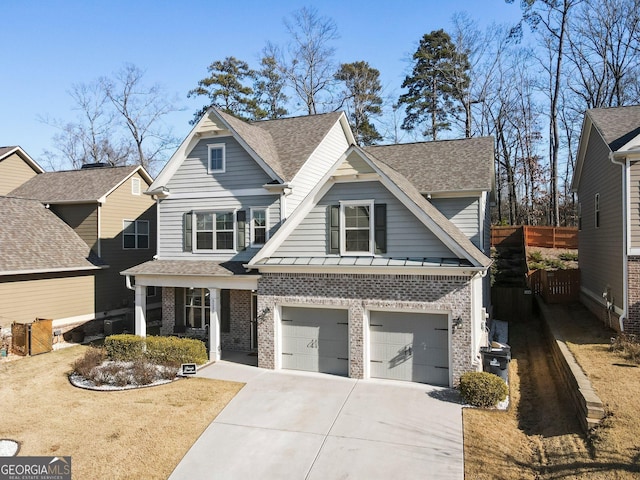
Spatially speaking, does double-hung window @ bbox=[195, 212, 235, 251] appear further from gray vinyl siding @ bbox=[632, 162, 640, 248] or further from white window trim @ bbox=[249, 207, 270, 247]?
gray vinyl siding @ bbox=[632, 162, 640, 248]

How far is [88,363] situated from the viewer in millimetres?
14164

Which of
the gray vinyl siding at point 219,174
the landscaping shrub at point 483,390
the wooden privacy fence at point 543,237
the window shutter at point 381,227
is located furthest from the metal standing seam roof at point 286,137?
the wooden privacy fence at point 543,237

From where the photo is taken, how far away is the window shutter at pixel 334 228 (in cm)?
1384

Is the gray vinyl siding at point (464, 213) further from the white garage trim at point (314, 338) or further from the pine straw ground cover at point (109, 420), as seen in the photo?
the pine straw ground cover at point (109, 420)

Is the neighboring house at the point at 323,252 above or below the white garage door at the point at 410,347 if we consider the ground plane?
above

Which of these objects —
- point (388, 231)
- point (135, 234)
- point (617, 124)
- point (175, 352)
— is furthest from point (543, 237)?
point (175, 352)

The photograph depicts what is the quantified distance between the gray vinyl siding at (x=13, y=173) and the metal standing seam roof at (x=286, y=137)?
47.4ft

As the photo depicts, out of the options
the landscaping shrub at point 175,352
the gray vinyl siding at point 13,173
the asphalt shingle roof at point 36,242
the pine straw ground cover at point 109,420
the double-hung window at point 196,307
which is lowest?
the pine straw ground cover at point 109,420

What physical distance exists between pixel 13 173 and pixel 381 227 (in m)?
22.3

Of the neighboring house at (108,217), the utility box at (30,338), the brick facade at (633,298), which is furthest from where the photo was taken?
the neighboring house at (108,217)

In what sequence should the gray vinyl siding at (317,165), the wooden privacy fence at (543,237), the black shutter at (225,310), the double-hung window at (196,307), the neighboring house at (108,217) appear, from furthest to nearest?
the wooden privacy fence at (543,237)
the neighboring house at (108,217)
the double-hung window at (196,307)
the black shutter at (225,310)
the gray vinyl siding at (317,165)

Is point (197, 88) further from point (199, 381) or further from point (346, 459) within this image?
point (346, 459)

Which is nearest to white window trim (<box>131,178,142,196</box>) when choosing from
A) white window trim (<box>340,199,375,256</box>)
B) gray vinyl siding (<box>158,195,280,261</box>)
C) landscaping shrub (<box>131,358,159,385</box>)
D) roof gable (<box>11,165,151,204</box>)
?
roof gable (<box>11,165,151,204</box>)

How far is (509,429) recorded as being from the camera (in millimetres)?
10008
